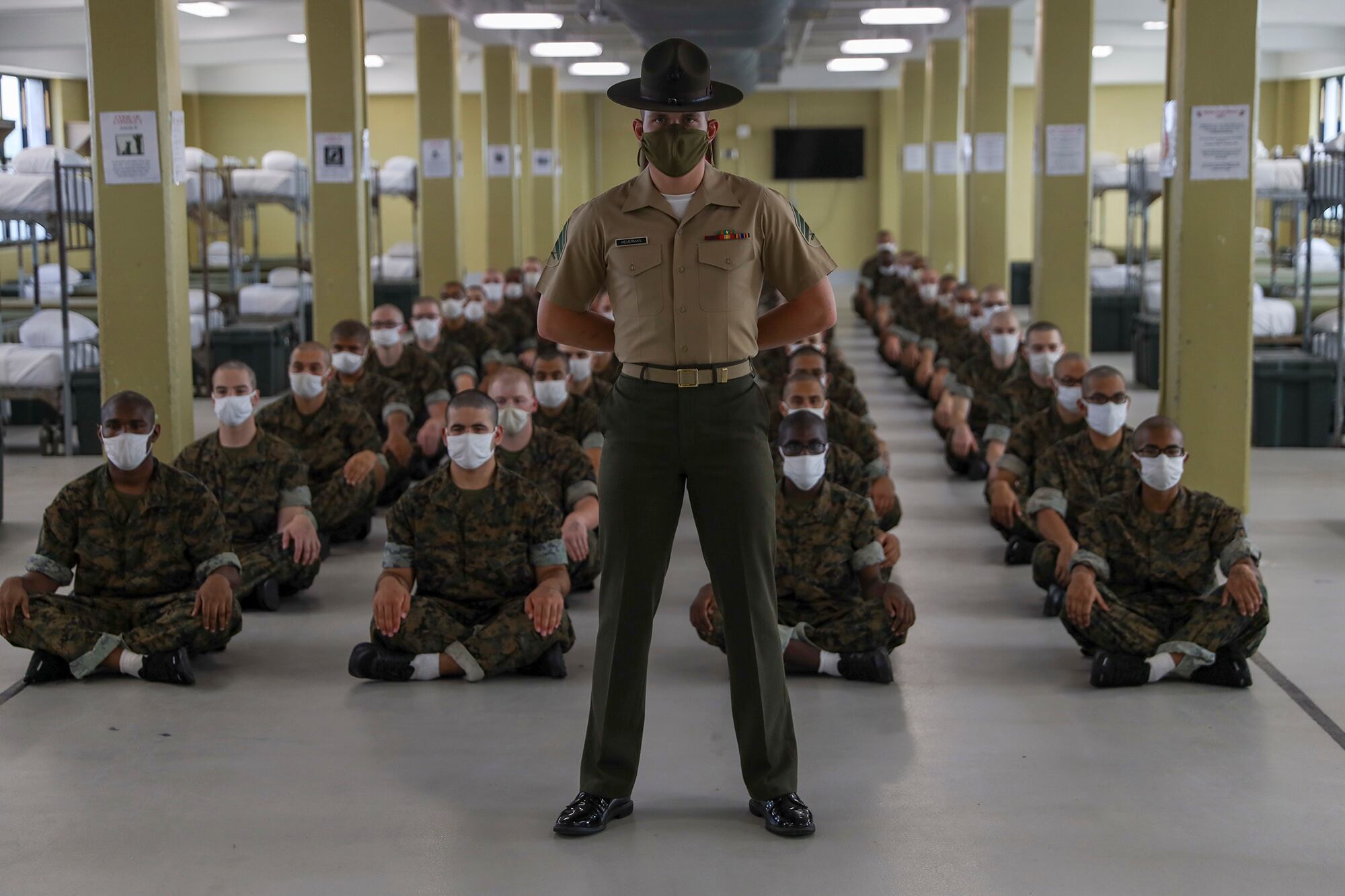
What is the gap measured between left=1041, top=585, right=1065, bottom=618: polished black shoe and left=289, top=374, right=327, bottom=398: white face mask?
4.02 meters

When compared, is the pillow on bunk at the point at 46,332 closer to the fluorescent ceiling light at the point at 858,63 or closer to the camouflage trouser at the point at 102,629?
the camouflage trouser at the point at 102,629

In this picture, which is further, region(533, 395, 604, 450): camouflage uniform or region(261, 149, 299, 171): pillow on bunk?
region(261, 149, 299, 171): pillow on bunk

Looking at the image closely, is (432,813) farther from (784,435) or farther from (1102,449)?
(1102,449)

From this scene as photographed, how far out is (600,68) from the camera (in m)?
23.2

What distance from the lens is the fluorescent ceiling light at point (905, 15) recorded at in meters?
16.1

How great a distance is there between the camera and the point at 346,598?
7406 millimetres

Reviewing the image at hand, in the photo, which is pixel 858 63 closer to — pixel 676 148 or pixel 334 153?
pixel 334 153

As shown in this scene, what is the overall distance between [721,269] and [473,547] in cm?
247

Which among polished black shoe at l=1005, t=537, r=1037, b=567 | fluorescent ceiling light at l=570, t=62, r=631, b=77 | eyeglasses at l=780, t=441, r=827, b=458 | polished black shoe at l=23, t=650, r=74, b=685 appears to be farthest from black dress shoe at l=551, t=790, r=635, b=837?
fluorescent ceiling light at l=570, t=62, r=631, b=77

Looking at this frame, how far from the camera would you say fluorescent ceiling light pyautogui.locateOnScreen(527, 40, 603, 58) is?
19.5m

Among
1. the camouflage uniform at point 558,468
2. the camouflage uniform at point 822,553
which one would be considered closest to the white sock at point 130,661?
the camouflage uniform at point 558,468

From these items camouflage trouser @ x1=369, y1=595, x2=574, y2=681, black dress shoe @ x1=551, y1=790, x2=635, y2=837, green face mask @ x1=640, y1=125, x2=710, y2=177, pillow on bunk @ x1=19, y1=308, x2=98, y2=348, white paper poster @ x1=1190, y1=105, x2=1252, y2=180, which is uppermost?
white paper poster @ x1=1190, y1=105, x2=1252, y2=180

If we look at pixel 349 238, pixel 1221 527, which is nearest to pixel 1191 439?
pixel 1221 527

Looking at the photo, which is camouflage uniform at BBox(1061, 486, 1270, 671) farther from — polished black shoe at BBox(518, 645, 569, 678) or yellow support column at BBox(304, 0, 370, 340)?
yellow support column at BBox(304, 0, 370, 340)
